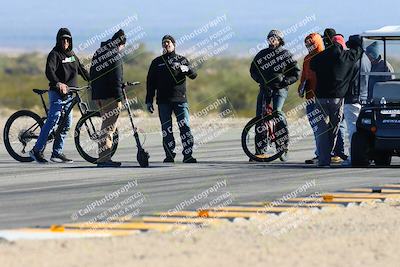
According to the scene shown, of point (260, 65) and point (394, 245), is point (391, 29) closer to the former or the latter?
point (260, 65)

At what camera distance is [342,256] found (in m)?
12.0

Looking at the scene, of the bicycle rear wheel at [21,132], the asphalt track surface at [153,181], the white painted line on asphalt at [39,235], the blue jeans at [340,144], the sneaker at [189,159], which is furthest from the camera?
the bicycle rear wheel at [21,132]

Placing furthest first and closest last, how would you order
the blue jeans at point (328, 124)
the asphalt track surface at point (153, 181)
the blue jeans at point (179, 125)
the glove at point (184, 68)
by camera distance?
the blue jeans at point (179, 125), the glove at point (184, 68), the blue jeans at point (328, 124), the asphalt track surface at point (153, 181)

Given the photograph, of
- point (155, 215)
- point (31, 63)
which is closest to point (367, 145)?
point (155, 215)

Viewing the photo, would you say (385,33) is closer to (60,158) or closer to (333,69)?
(333,69)

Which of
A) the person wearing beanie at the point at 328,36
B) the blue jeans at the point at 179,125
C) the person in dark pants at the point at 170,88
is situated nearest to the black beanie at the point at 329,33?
the person wearing beanie at the point at 328,36

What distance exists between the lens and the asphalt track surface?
51.7 feet

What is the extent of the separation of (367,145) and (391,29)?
177 cm

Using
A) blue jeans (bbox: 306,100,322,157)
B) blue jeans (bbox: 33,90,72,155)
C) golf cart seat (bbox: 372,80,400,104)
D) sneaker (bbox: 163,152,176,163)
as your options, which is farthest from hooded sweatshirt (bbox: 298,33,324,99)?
blue jeans (bbox: 33,90,72,155)

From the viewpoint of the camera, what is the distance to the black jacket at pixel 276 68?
22.2 meters

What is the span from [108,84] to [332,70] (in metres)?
3.10

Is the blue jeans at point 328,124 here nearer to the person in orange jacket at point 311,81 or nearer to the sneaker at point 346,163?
the person in orange jacket at point 311,81

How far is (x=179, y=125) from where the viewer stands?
72.9 ft

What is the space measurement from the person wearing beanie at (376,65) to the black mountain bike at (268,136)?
1.49m
